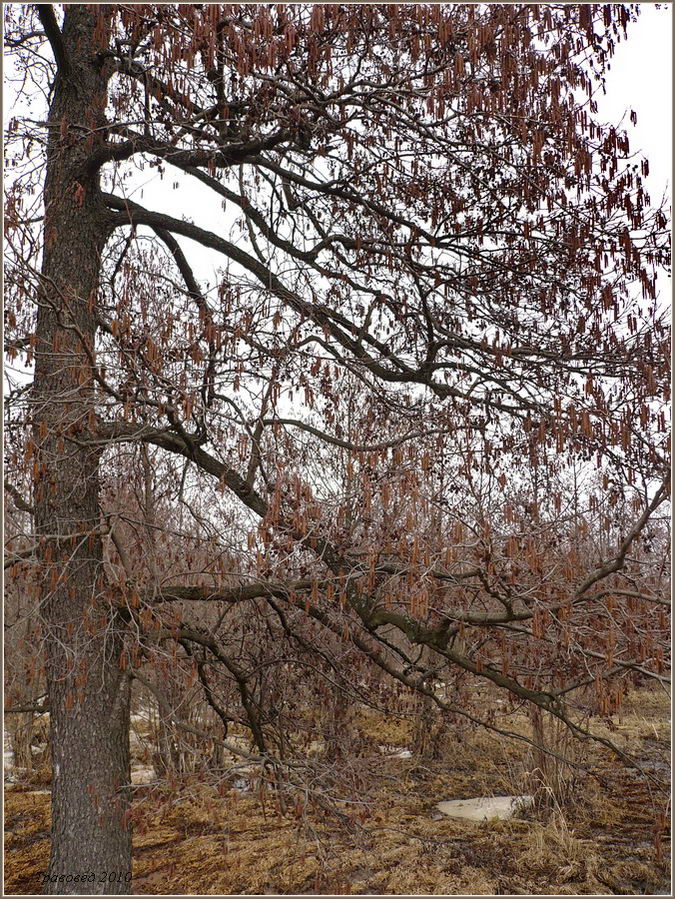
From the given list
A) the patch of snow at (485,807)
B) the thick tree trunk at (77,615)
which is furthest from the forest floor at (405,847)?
the thick tree trunk at (77,615)

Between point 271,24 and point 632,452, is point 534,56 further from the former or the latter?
point 632,452

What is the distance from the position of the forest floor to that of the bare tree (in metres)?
1.39

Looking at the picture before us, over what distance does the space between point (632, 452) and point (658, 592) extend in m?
1.03

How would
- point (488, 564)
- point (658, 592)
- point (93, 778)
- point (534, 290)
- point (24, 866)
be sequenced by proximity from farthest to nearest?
point (24, 866)
point (534, 290)
point (93, 778)
point (658, 592)
point (488, 564)

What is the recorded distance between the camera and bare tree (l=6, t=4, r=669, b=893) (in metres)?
4.07

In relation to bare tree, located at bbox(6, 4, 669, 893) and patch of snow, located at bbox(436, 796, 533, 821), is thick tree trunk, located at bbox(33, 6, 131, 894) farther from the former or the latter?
patch of snow, located at bbox(436, 796, 533, 821)

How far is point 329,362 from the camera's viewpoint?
16.7 ft

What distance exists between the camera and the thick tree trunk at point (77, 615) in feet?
16.2


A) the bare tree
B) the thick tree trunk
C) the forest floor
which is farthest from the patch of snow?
the thick tree trunk

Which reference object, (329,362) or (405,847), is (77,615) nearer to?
(329,362)

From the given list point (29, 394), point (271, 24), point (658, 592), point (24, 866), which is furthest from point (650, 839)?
point (271, 24)

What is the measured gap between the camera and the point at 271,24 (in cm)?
389

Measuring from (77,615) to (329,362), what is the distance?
2.45 meters

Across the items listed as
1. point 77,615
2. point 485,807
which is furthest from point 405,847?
point 77,615
